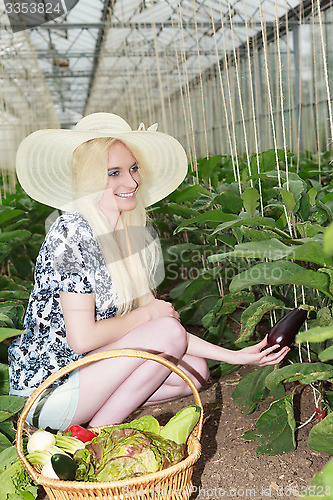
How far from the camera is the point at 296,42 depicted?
9070 millimetres

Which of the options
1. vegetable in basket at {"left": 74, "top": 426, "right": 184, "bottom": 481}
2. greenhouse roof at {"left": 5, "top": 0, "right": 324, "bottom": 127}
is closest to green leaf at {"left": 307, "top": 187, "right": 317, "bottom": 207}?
vegetable in basket at {"left": 74, "top": 426, "right": 184, "bottom": 481}

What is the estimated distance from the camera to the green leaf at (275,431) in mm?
1552

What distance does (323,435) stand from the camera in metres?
1.24

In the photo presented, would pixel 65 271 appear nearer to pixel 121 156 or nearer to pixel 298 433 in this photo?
pixel 121 156

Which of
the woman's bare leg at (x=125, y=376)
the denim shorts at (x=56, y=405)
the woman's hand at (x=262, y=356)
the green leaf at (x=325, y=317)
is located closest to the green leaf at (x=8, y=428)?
the denim shorts at (x=56, y=405)

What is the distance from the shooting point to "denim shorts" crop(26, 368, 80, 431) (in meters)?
1.57

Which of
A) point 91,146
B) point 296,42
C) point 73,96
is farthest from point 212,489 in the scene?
point 73,96

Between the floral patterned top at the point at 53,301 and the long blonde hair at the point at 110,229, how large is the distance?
31 millimetres

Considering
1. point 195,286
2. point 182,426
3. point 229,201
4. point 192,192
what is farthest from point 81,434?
point 192,192

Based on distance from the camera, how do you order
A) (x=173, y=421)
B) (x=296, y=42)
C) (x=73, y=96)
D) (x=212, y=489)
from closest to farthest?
(x=173, y=421) → (x=212, y=489) → (x=296, y=42) → (x=73, y=96)

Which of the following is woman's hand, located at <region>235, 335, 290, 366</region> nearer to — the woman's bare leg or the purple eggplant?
the purple eggplant

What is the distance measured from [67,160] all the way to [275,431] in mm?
1147

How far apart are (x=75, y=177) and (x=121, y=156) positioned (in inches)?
6.6

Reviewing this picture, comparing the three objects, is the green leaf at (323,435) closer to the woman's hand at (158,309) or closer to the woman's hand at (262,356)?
the woman's hand at (262,356)
